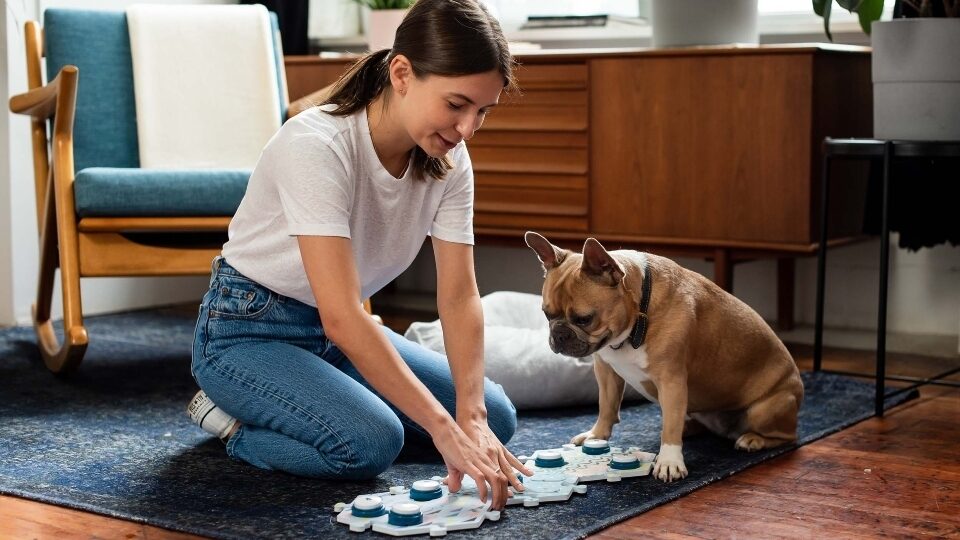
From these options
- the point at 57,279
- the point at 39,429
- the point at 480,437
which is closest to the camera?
the point at 480,437

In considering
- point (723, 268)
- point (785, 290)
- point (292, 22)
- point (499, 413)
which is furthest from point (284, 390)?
point (292, 22)

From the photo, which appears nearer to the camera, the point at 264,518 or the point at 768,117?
the point at 264,518

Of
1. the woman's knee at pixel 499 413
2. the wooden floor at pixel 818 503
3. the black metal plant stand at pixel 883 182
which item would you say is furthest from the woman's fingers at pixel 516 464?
the black metal plant stand at pixel 883 182

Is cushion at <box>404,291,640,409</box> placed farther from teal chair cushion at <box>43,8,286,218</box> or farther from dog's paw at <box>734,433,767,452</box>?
teal chair cushion at <box>43,8,286,218</box>

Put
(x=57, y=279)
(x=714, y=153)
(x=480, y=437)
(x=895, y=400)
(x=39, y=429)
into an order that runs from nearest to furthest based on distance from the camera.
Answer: (x=480, y=437), (x=39, y=429), (x=895, y=400), (x=714, y=153), (x=57, y=279)

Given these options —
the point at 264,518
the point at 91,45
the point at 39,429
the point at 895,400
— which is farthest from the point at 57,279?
the point at 895,400

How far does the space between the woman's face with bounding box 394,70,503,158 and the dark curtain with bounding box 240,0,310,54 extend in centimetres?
248

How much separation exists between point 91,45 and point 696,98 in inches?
63.6

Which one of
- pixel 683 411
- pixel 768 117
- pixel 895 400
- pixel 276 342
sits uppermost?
pixel 768 117

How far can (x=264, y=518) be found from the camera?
1.80 m

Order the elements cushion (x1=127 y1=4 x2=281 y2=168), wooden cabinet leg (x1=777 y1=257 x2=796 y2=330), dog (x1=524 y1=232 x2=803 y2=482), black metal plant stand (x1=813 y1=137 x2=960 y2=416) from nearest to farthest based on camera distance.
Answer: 1. dog (x1=524 y1=232 x2=803 y2=482)
2. black metal plant stand (x1=813 y1=137 x2=960 y2=416)
3. cushion (x1=127 y1=4 x2=281 y2=168)
4. wooden cabinet leg (x1=777 y1=257 x2=796 y2=330)

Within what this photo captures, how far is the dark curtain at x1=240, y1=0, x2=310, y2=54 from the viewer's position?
13.6 ft

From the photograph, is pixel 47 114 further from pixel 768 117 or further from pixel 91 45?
pixel 768 117

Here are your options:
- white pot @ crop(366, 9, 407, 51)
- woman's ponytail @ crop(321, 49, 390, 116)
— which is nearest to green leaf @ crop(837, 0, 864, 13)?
woman's ponytail @ crop(321, 49, 390, 116)
